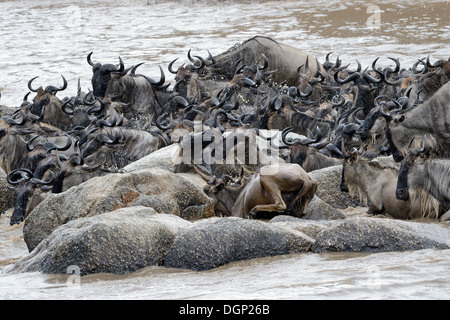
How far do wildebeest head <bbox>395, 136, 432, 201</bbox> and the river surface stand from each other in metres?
2.23

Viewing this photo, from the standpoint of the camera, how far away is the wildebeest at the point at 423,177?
939 centimetres

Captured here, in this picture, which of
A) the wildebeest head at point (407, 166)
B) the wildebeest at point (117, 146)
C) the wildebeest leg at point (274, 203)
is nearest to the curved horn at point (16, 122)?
the wildebeest at point (117, 146)

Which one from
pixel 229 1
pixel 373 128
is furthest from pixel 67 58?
pixel 373 128

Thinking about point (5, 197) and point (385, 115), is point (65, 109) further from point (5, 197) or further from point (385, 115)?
point (385, 115)

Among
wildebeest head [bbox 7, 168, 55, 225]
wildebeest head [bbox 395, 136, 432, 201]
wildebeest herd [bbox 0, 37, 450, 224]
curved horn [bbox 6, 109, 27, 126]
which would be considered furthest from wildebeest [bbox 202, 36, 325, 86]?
wildebeest head [bbox 395, 136, 432, 201]

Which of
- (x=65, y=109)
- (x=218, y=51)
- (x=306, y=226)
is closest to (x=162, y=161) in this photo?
(x=306, y=226)

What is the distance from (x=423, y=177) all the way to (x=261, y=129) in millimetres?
5057

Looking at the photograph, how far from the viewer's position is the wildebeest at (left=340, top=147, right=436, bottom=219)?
950 centimetres

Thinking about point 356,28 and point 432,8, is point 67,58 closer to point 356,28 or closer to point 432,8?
point 356,28

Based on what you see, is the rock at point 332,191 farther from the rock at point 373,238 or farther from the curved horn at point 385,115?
the rock at point 373,238

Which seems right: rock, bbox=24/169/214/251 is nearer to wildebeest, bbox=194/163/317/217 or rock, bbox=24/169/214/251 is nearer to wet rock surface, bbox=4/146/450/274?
wildebeest, bbox=194/163/317/217

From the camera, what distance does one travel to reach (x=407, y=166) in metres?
9.48

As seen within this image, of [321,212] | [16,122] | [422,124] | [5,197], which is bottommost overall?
[5,197]

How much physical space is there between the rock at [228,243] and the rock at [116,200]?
1.56 metres
